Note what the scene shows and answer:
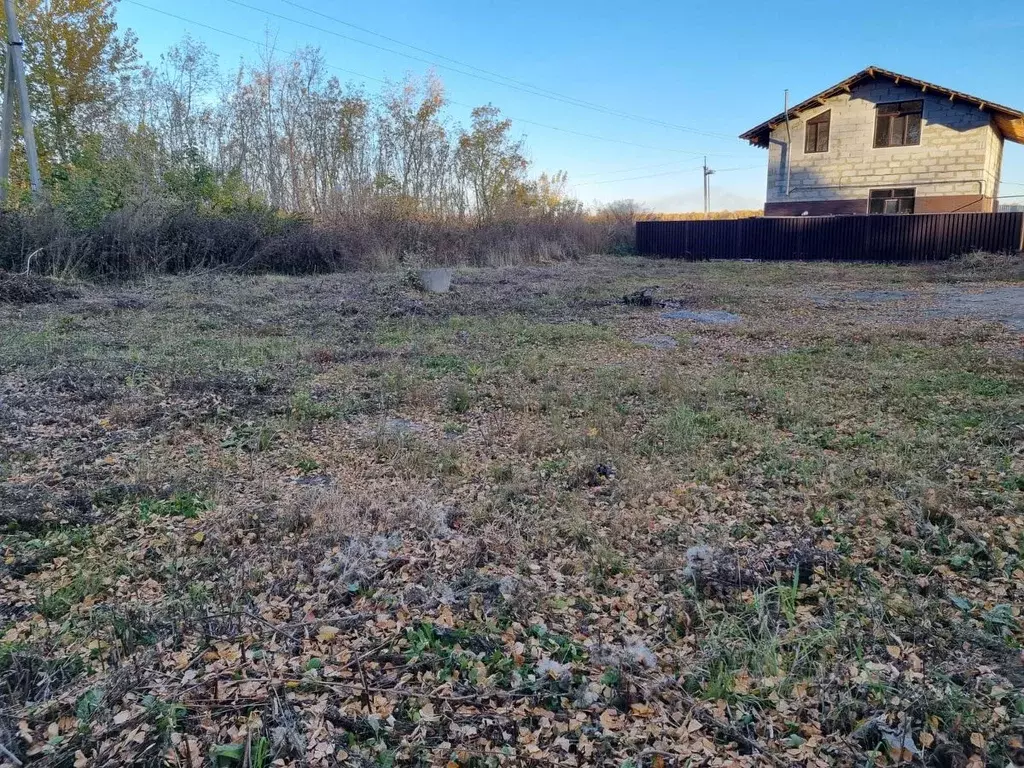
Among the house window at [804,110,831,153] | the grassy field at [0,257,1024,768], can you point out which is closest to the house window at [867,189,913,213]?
the house window at [804,110,831,153]

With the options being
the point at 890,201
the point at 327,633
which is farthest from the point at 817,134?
the point at 327,633

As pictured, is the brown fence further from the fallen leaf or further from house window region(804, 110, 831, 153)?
the fallen leaf

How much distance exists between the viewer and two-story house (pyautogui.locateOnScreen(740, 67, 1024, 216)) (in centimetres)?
2028

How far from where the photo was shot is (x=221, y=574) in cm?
251

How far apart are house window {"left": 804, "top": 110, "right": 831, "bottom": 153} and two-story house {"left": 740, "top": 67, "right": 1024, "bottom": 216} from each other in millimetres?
32

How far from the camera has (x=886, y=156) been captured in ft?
69.9

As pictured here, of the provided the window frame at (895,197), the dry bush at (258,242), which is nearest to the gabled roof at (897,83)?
the window frame at (895,197)

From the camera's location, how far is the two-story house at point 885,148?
798 inches

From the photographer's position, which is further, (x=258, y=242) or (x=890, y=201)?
(x=890, y=201)

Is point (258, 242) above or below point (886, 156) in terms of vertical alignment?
below

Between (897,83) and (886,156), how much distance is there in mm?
2262

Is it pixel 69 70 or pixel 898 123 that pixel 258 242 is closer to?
pixel 69 70

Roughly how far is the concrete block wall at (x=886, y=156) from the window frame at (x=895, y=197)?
0.46 ft

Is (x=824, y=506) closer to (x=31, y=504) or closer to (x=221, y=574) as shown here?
(x=221, y=574)
